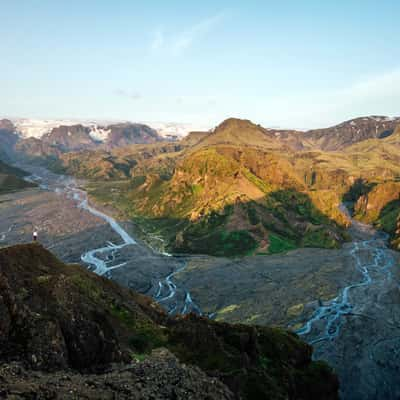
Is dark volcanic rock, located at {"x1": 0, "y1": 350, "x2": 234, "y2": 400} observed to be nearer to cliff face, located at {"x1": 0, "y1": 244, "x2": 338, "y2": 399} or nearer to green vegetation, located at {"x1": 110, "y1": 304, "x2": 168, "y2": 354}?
cliff face, located at {"x1": 0, "y1": 244, "x2": 338, "y2": 399}

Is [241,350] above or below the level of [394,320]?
above

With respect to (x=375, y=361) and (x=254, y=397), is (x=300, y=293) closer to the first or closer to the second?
(x=375, y=361)

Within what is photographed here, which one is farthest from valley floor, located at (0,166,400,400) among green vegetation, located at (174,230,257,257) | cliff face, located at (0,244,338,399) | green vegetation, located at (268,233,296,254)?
cliff face, located at (0,244,338,399)

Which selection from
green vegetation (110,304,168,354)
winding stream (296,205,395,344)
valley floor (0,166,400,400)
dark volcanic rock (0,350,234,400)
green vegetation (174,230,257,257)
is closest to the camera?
dark volcanic rock (0,350,234,400)

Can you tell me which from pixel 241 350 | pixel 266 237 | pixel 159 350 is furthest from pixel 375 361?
pixel 266 237

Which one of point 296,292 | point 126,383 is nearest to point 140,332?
point 126,383

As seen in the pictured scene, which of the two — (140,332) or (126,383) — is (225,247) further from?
(126,383)
